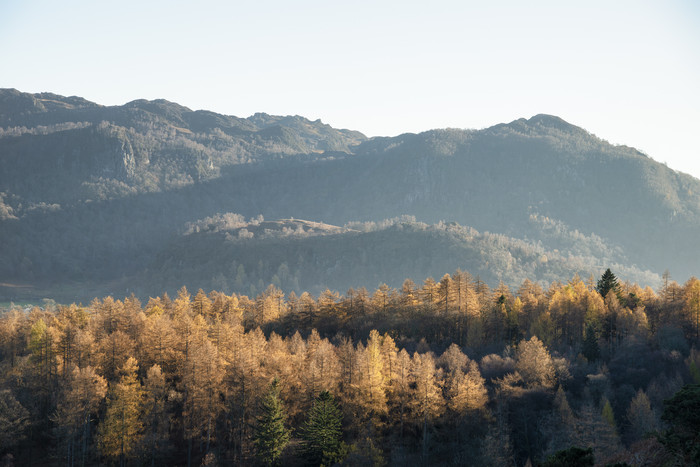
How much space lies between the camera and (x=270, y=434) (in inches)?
2662

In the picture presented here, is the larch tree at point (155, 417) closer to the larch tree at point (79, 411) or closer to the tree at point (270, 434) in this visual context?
the larch tree at point (79, 411)

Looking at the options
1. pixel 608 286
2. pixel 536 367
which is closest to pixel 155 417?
pixel 536 367

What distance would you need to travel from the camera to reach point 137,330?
89.1 metres

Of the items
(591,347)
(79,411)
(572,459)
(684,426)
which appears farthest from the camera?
(591,347)

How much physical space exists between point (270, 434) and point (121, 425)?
18.3m

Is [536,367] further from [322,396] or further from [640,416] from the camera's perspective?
[322,396]

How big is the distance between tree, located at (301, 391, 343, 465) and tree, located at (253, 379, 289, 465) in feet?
9.82

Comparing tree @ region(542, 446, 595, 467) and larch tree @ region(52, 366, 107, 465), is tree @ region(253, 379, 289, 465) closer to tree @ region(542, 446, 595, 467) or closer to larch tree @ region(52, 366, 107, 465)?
larch tree @ region(52, 366, 107, 465)

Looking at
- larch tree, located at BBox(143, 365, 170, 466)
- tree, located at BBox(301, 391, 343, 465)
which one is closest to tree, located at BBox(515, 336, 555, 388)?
tree, located at BBox(301, 391, 343, 465)

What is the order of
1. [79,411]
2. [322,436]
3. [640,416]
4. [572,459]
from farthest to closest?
1. [640,416]
2. [79,411]
3. [322,436]
4. [572,459]

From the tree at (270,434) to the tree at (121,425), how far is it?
14955 millimetres

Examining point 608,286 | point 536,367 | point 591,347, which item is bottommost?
point 536,367

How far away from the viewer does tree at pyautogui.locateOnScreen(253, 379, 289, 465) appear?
6725 cm

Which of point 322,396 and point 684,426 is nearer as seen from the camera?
point 684,426
